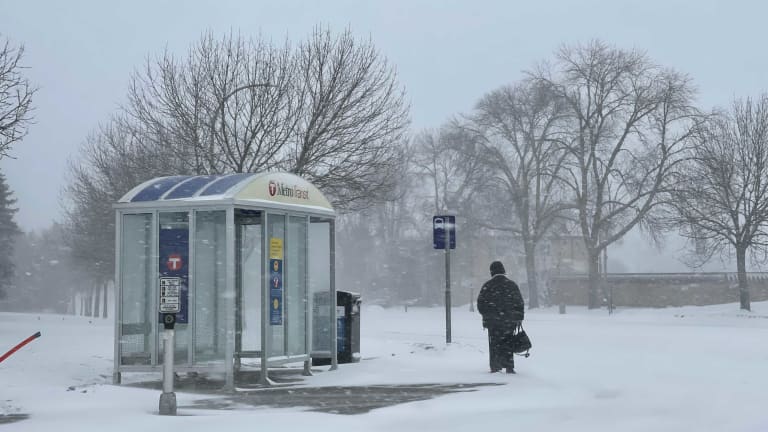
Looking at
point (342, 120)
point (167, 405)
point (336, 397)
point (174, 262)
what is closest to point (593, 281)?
point (342, 120)

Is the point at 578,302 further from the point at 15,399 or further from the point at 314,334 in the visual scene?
the point at 15,399

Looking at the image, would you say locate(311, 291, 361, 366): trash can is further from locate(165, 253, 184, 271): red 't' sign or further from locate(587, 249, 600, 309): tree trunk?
locate(587, 249, 600, 309): tree trunk

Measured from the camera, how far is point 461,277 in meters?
79.4

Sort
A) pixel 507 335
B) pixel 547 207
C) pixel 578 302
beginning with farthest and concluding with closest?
pixel 578 302 → pixel 547 207 → pixel 507 335

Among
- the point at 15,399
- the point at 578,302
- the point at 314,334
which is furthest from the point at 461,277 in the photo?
the point at 15,399

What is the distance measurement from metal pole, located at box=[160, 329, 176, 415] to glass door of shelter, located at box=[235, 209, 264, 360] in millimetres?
4199

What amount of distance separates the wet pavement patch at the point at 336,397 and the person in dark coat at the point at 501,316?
60.7 inches

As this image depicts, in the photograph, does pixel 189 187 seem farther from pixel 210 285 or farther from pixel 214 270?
pixel 210 285

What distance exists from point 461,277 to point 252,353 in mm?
65269

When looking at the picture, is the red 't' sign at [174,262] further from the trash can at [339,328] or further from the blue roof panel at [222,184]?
the trash can at [339,328]

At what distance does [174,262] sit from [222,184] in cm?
130

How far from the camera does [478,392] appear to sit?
11969mm

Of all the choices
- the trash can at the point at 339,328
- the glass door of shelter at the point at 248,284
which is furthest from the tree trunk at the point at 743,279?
the glass door of shelter at the point at 248,284

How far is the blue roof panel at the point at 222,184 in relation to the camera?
1295 cm
